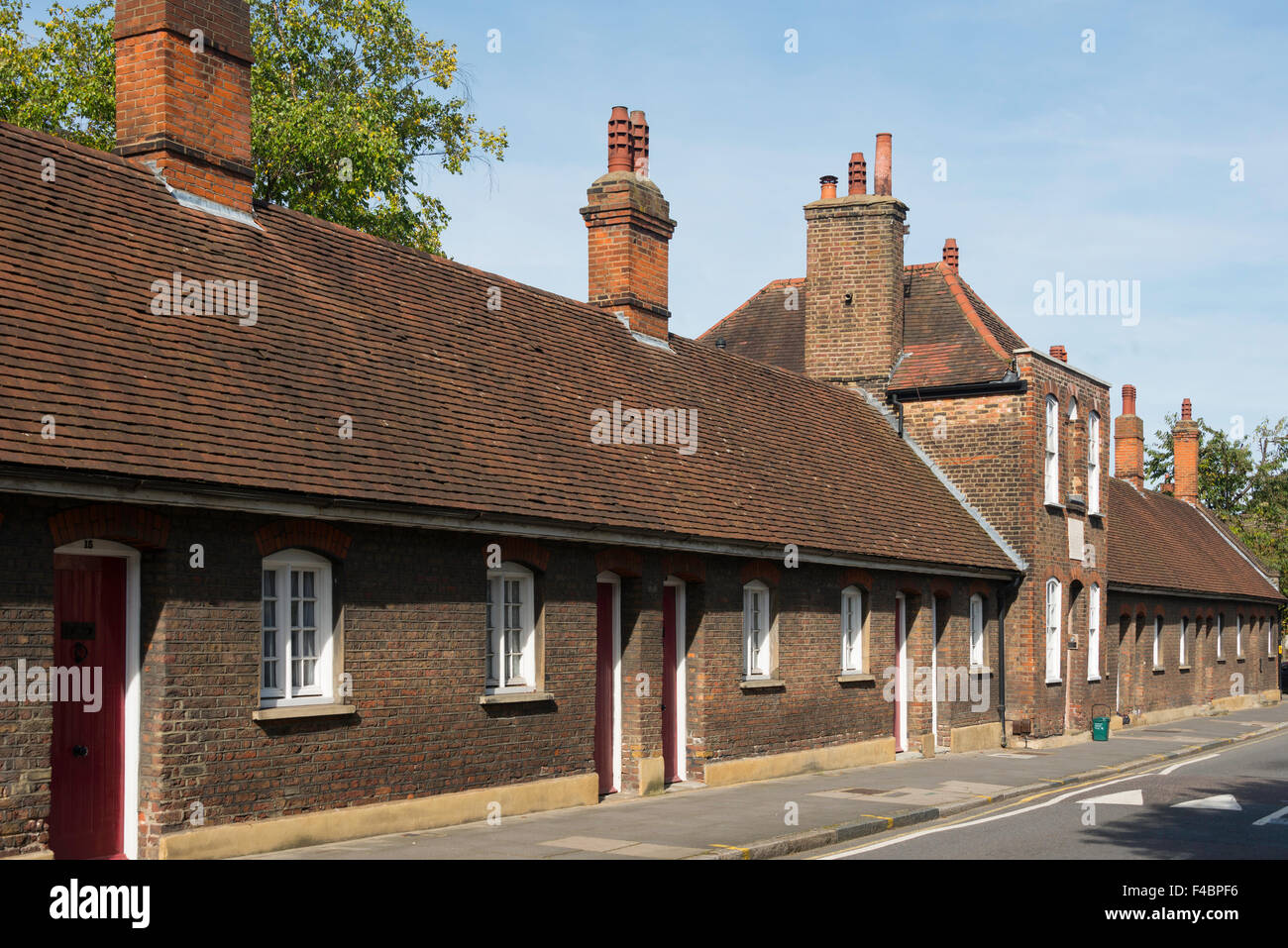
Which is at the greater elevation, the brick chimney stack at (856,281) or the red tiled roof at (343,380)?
the brick chimney stack at (856,281)

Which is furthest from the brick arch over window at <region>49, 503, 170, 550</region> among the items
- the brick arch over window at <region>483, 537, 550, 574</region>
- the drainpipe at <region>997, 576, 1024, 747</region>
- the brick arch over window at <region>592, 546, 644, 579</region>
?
the drainpipe at <region>997, 576, 1024, 747</region>

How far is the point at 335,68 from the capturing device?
105ft

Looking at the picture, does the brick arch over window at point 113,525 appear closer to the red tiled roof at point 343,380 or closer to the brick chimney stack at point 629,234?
the red tiled roof at point 343,380

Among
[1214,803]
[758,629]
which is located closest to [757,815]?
[758,629]

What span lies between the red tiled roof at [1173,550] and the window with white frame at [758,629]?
1577cm

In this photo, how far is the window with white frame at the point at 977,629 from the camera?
26.6m

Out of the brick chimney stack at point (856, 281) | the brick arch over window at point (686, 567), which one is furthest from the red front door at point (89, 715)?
the brick chimney stack at point (856, 281)

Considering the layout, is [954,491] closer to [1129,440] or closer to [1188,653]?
[1188,653]

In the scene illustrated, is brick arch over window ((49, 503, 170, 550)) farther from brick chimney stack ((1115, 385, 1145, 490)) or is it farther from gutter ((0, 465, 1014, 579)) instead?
brick chimney stack ((1115, 385, 1145, 490))

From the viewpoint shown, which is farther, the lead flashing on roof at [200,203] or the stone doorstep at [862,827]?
the lead flashing on roof at [200,203]

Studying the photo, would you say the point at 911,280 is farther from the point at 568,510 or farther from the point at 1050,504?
the point at 568,510

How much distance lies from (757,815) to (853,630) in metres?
7.93

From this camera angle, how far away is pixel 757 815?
15117mm
